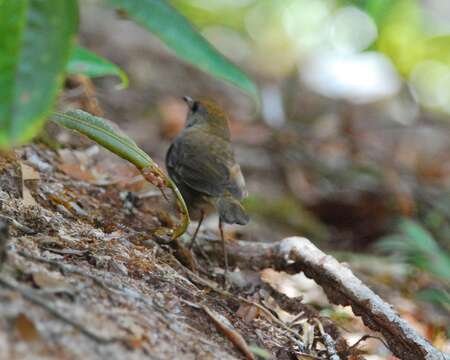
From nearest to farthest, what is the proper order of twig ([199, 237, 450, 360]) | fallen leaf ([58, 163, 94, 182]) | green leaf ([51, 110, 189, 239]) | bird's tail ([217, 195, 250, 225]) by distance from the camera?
green leaf ([51, 110, 189, 239]) → twig ([199, 237, 450, 360]) → bird's tail ([217, 195, 250, 225]) → fallen leaf ([58, 163, 94, 182])

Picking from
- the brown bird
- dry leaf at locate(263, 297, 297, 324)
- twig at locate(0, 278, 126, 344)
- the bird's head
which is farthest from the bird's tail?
twig at locate(0, 278, 126, 344)

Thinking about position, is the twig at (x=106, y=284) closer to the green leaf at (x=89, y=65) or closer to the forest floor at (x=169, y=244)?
the forest floor at (x=169, y=244)

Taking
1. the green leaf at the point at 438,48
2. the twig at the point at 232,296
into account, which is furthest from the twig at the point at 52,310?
the green leaf at the point at 438,48

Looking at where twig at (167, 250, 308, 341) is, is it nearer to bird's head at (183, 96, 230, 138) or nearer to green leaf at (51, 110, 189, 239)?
green leaf at (51, 110, 189, 239)

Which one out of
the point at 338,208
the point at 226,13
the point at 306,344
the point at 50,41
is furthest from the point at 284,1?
the point at 50,41

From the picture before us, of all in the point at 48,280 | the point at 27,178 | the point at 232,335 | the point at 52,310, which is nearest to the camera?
the point at 52,310

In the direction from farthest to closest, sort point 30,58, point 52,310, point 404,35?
point 404,35, point 52,310, point 30,58

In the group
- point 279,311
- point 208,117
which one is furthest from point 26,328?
point 208,117

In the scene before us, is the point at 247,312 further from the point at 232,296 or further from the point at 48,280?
the point at 48,280
